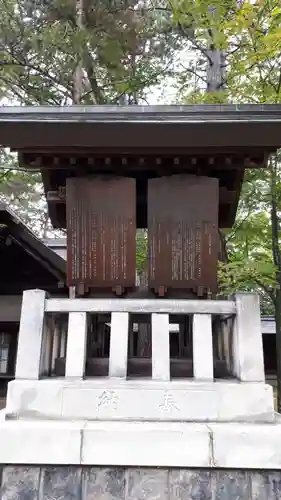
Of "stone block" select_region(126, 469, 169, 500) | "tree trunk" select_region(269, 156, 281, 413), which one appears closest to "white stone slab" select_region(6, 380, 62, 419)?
"stone block" select_region(126, 469, 169, 500)

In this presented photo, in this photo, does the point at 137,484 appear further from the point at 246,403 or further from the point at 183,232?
the point at 183,232

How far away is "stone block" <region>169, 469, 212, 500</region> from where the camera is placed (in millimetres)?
3760

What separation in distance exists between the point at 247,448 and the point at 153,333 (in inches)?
51.1

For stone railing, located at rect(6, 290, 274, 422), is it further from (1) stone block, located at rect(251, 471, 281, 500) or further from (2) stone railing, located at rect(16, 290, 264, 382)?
(1) stone block, located at rect(251, 471, 281, 500)

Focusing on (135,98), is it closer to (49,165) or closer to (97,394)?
(49,165)

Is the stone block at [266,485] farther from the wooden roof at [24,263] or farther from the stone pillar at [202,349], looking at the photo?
the wooden roof at [24,263]

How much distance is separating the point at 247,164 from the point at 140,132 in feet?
4.09

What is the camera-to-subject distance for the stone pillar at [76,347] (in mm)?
4207

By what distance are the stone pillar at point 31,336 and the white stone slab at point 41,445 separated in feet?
1.78

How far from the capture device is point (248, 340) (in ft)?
13.9

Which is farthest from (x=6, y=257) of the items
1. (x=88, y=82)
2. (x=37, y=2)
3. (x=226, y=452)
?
(x=226, y=452)

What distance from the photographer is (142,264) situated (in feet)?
34.9

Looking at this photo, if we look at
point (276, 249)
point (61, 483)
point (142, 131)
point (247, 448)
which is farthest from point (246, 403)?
point (276, 249)

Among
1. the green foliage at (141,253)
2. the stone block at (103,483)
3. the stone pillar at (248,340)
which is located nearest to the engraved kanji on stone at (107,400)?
the stone block at (103,483)
